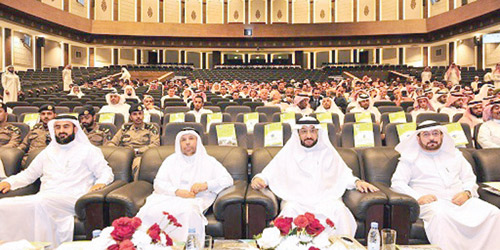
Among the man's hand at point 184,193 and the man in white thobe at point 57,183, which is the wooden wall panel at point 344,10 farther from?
the man's hand at point 184,193

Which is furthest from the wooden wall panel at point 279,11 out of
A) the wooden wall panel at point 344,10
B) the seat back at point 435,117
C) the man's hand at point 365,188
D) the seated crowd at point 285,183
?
the man's hand at point 365,188

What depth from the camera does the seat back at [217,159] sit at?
408 centimetres

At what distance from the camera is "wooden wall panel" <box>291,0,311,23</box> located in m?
31.5

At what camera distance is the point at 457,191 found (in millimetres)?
3748

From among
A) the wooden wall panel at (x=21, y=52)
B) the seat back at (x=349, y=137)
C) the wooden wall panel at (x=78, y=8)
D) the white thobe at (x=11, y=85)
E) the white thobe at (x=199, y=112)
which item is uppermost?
the wooden wall panel at (x=78, y=8)

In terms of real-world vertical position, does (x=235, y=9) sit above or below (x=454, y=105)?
above

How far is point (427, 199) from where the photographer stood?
3.47 meters

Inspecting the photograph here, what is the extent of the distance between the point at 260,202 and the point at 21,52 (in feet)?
68.8

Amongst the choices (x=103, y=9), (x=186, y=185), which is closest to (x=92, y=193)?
(x=186, y=185)

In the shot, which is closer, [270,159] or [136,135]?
[270,159]

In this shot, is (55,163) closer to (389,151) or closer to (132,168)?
(132,168)

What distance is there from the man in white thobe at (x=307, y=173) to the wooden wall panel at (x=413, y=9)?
26105 mm

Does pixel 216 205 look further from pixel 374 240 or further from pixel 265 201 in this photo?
pixel 374 240

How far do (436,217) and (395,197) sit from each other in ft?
1.21
